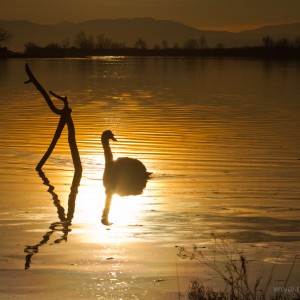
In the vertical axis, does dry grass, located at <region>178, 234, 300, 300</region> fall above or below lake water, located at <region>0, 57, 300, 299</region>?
above

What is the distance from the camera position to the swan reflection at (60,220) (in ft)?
38.9

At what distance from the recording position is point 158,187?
17.1m

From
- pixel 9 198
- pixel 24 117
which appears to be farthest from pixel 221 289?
pixel 24 117

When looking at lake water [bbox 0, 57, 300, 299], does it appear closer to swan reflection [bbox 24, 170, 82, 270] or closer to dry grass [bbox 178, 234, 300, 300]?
swan reflection [bbox 24, 170, 82, 270]

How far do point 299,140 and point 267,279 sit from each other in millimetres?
14595

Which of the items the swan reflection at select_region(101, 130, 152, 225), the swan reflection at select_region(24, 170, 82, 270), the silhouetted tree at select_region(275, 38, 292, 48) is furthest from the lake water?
the silhouetted tree at select_region(275, 38, 292, 48)

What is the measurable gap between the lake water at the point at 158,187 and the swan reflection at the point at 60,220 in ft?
0.13

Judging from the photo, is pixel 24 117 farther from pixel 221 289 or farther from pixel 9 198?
pixel 221 289

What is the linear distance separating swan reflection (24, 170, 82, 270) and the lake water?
4 cm

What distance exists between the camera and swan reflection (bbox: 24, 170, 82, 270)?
11.8 m

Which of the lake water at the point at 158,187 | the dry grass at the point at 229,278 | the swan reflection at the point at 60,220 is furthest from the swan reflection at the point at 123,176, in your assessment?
the dry grass at the point at 229,278

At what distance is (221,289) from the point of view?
988 cm

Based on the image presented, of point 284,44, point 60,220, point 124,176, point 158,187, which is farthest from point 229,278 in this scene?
point 284,44

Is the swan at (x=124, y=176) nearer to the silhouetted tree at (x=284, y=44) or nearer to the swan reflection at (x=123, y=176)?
the swan reflection at (x=123, y=176)
